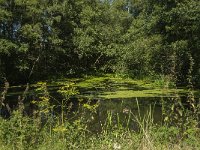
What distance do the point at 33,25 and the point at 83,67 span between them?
8.24 meters

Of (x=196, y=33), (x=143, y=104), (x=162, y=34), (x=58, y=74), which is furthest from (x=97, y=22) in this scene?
(x=143, y=104)

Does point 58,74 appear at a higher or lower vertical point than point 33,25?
lower

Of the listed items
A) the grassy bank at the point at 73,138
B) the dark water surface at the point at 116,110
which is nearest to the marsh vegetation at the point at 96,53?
the dark water surface at the point at 116,110

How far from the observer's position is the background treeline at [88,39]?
2325 centimetres

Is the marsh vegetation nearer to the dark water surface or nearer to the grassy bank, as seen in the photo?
the dark water surface

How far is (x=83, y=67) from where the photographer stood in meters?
36.3

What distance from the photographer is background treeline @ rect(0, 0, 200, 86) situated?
2325 centimetres

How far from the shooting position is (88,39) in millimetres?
33906

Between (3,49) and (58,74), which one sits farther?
(58,74)

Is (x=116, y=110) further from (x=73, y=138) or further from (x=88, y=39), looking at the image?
(x=88, y=39)

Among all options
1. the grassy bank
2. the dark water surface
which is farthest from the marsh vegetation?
the grassy bank

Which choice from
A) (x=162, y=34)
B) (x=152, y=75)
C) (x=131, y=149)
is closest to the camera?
(x=131, y=149)

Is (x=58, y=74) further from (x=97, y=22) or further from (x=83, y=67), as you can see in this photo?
(x=97, y=22)

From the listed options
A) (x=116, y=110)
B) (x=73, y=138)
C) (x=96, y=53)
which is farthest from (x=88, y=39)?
(x=73, y=138)
